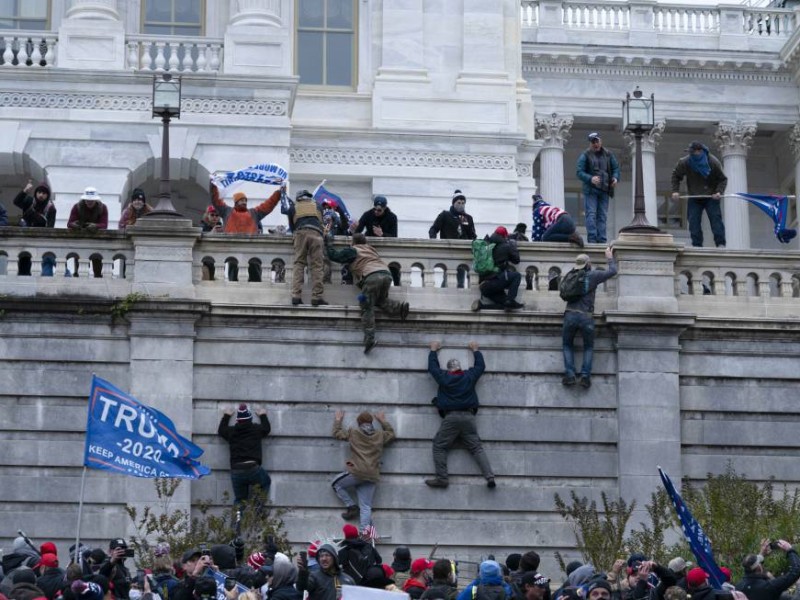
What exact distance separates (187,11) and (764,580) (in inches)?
1038

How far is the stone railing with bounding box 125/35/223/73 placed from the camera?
48438mm

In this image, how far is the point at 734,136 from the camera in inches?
2820

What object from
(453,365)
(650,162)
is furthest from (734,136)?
(453,365)

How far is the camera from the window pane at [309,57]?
2056 inches

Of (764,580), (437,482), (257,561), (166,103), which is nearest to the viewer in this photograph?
(764,580)

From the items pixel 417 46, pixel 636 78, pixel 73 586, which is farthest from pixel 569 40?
pixel 73 586

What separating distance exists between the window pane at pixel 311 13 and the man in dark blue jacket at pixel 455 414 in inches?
636

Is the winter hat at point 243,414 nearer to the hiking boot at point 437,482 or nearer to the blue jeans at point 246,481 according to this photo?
the blue jeans at point 246,481

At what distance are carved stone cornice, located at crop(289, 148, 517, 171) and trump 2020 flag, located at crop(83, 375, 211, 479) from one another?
60.7 feet

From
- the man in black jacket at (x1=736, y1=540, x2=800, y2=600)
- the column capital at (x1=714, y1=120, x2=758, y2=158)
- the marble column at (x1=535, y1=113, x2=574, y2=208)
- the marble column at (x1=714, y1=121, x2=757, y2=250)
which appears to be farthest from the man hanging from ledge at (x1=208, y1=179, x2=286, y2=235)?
the column capital at (x1=714, y1=120, x2=758, y2=158)

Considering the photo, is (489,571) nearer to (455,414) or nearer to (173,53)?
(455,414)

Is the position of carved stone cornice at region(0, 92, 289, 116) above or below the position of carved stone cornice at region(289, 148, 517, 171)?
above

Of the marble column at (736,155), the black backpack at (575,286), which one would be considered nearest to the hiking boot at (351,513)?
the black backpack at (575,286)

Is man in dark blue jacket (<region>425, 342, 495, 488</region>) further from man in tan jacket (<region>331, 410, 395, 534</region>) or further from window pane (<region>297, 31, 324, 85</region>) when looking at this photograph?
window pane (<region>297, 31, 324, 85</region>)
